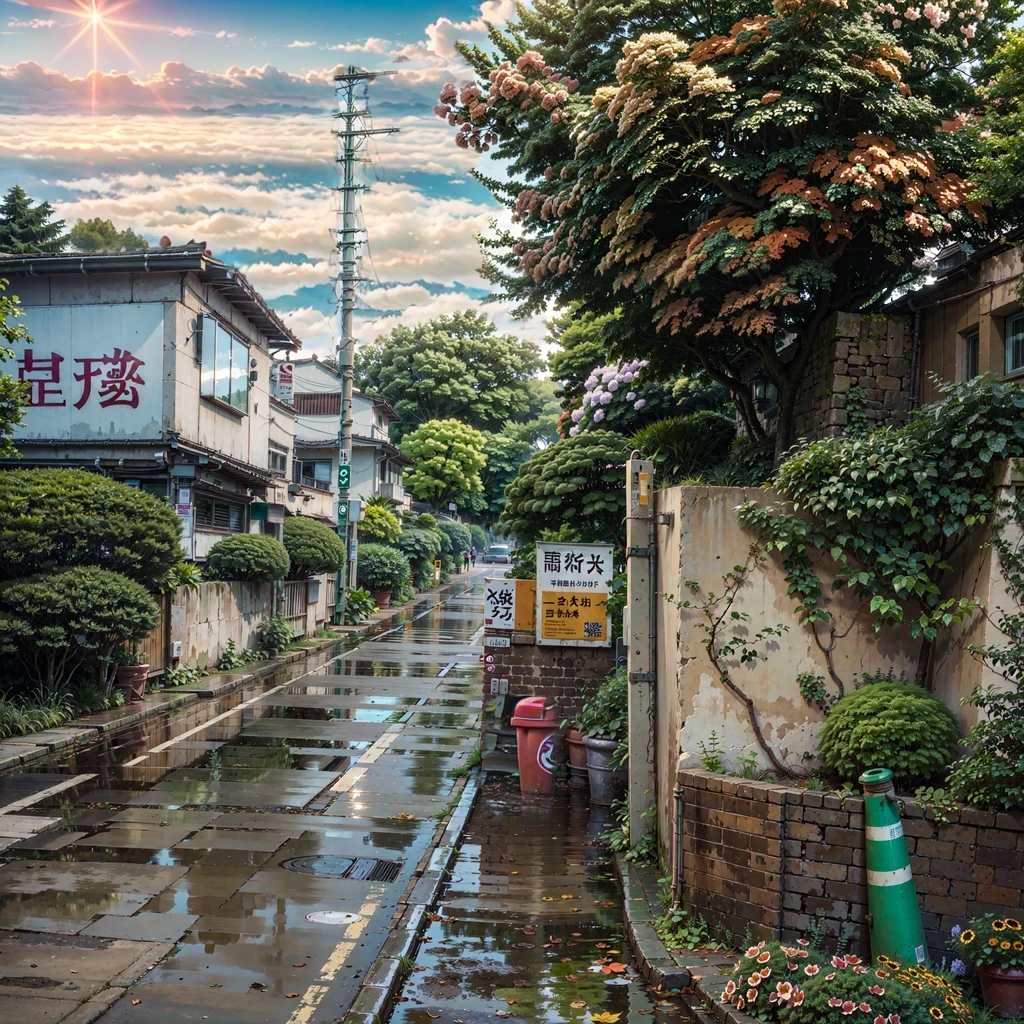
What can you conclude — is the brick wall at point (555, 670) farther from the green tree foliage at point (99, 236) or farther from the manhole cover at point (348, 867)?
the green tree foliage at point (99, 236)

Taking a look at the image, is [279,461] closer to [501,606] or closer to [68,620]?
[68,620]

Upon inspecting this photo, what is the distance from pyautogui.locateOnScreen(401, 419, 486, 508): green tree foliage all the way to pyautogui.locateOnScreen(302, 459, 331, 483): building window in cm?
1320

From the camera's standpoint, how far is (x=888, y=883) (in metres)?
6.15

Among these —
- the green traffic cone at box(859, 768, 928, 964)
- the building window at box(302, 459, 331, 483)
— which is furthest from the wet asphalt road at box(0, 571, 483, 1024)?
the building window at box(302, 459, 331, 483)

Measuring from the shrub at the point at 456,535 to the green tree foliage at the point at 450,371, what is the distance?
8.27 meters

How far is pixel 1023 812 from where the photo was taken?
6.17 m

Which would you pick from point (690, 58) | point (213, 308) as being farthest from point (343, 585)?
point (690, 58)

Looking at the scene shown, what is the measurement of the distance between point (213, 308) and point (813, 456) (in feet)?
66.5

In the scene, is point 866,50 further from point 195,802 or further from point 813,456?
point 195,802

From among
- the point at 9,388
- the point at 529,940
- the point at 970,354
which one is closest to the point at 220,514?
the point at 9,388

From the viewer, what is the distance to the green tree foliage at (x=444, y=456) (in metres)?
60.2

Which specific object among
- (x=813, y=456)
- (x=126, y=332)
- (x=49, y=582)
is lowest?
(x=49, y=582)

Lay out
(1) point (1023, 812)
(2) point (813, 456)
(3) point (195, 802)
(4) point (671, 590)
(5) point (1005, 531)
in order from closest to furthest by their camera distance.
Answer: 1. (1) point (1023, 812)
2. (5) point (1005, 531)
3. (2) point (813, 456)
4. (4) point (671, 590)
5. (3) point (195, 802)

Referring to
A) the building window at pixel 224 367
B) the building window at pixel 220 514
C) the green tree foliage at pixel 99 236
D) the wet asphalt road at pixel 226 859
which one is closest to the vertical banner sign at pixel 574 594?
the wet asphalt road at pixel 226 859
